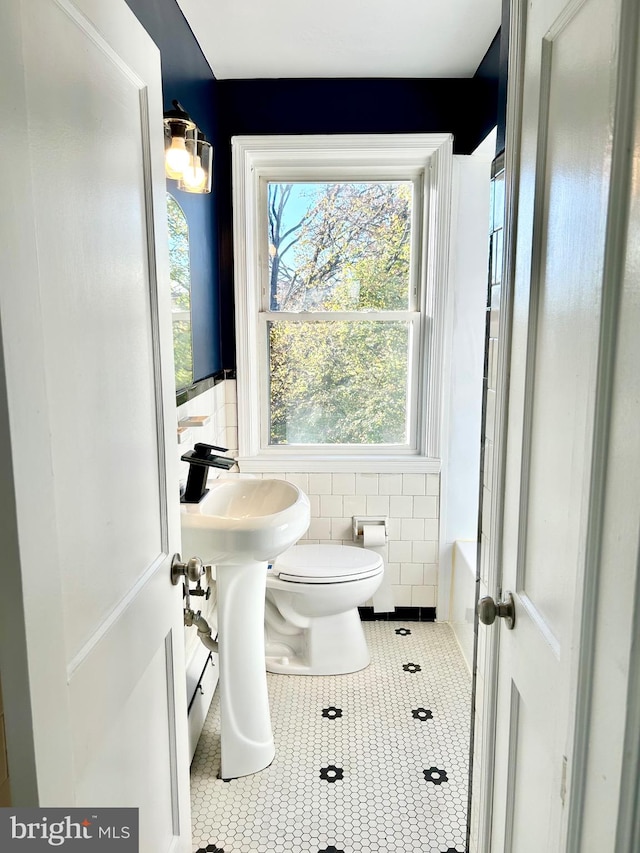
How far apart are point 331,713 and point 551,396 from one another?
5.81 ft

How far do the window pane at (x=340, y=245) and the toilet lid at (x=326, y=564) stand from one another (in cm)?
113

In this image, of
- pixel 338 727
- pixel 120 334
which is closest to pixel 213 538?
pixel 120 334

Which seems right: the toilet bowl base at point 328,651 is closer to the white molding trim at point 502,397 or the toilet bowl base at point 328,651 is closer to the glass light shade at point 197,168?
the white molding trim at point 502,397

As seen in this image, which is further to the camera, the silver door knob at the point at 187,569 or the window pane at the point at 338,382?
the window pane at the point at 338,382

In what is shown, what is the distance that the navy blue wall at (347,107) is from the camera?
8.54 feet

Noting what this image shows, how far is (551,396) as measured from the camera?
35.1 inches

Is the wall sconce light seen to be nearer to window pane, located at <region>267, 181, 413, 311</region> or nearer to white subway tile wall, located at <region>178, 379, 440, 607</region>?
window pane, located at <region>267, 181, 413, 311</region>

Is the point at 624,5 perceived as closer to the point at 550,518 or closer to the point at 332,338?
the point at 550,518

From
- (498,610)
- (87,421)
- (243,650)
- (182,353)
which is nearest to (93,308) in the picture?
(87,421)

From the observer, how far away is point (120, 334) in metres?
1.00

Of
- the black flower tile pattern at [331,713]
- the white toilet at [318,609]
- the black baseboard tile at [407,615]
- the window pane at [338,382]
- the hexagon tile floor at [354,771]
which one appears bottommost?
the hexagon tile floor at [354,771]

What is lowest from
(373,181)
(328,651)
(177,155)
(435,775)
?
(435,775)

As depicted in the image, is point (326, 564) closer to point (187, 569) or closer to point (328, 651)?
point (328, 651)

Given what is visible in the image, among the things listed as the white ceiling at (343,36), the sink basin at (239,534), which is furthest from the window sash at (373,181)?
the sink basin at (239,534)
